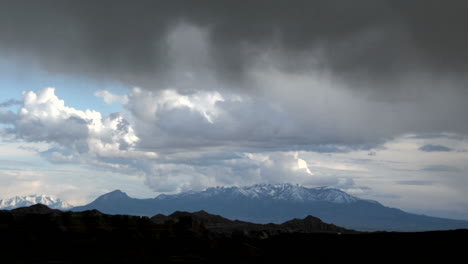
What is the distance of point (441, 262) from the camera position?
166 meters

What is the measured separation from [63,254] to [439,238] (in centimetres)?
13232

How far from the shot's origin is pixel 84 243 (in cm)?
18475

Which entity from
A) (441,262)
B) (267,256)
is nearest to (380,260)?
(441,262)

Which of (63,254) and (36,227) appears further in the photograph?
(36,227)

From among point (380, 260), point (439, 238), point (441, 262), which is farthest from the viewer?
point (439, 238)

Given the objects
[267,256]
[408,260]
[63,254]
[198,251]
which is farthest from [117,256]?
[408,260]

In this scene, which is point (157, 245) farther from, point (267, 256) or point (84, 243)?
point (267, 256)

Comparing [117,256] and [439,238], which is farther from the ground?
[439,238]

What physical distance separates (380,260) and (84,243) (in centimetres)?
10237

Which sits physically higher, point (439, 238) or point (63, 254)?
point (439, 238)

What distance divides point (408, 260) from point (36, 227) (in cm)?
13205

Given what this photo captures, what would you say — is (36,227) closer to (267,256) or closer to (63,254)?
(63,254)

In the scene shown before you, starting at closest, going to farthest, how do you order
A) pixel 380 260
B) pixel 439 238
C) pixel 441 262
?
pixel 441 262
pixel 380 260
pixel 439 238

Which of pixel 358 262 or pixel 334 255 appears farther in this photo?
pixel 334 255
